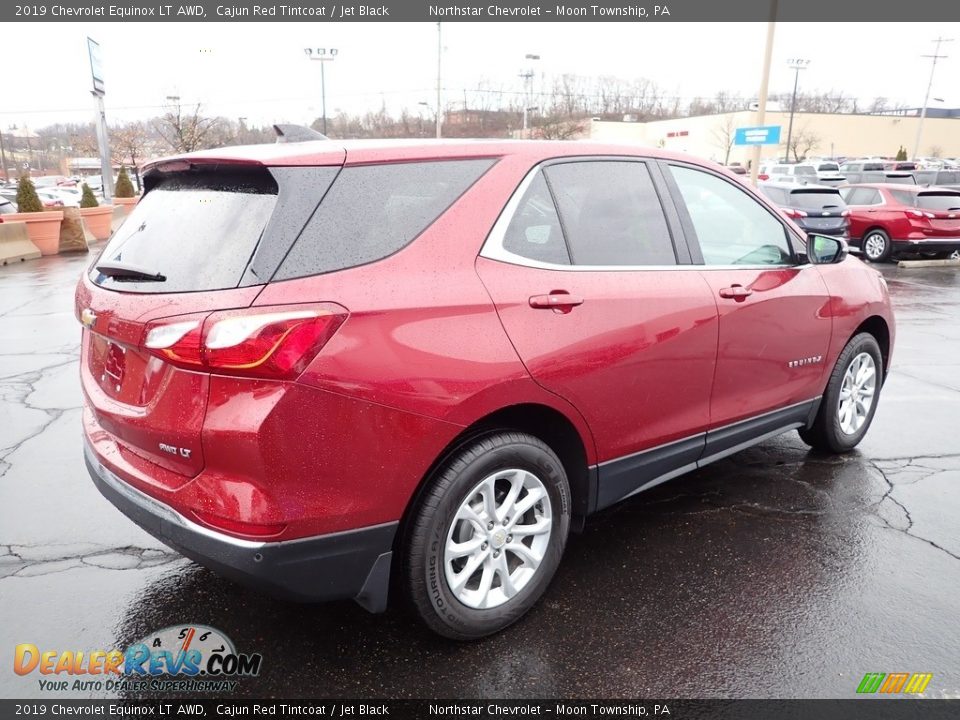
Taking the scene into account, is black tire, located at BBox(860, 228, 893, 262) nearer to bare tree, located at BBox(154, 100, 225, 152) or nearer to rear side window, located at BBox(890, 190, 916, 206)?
rear side window, located at BBox(890, 190, 916, 206)

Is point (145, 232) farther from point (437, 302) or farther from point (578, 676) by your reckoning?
point (578, 676)

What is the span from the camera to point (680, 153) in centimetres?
360

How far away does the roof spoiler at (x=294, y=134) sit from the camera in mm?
2736

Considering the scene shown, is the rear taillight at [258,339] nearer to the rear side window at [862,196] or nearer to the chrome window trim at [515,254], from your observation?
the chrome window trim at [515,254]

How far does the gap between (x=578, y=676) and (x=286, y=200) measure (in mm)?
1923

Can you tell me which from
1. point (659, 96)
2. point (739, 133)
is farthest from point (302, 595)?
point (659, 96)

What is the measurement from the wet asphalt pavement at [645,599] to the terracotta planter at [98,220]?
17.3m

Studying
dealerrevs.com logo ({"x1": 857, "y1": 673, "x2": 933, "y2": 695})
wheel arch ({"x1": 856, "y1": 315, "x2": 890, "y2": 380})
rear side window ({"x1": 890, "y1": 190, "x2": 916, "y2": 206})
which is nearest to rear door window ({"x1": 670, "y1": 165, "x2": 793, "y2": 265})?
wheel arch ({"x1": 856, "y1": 315, "x2": 890, "y2": 380})

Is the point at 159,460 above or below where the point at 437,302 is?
below

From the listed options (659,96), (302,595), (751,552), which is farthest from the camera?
(659,96)

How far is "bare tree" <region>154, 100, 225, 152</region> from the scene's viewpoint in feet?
101

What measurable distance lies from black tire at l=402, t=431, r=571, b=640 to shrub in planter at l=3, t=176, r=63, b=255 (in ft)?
57.1

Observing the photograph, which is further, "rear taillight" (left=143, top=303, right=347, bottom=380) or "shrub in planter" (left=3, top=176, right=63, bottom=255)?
"shrub in planter" (left=3, top=176, right=63, bottom=255)

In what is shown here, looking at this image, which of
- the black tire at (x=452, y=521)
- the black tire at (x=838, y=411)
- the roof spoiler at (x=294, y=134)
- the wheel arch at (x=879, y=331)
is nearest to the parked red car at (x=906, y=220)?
the wheel arch at (x=879, y=331)
